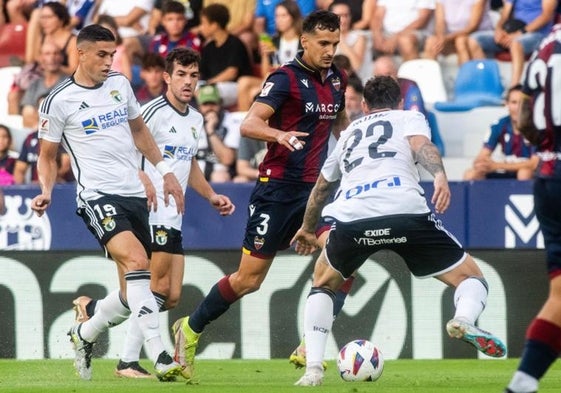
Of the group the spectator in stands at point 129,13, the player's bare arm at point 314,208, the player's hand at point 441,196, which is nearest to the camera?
the player's hand at point 441,196

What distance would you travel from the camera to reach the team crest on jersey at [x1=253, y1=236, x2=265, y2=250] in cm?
987

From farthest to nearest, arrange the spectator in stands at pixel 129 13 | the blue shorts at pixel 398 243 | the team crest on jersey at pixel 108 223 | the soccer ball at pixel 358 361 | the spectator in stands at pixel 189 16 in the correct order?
the spectator in stands at pixel 129 13 < the spectator in stands at pixel 189 16 < the team crest on jersey at pixel 108 223 < the soccer ball at pixel 358 361 < the blue shorts at pixel 398 243

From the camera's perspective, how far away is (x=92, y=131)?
9.75 metres

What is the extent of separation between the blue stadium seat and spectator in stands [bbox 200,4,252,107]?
2.40 m

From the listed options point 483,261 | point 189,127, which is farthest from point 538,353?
point 483,261

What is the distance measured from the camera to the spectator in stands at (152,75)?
1539 cm

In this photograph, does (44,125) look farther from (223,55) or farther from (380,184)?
(223,55)

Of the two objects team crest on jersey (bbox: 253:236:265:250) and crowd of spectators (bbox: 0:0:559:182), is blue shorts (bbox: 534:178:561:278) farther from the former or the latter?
crowd of spectators (bbox: 0:0:559:182)

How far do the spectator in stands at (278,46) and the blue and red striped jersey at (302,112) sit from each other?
5.48 metres

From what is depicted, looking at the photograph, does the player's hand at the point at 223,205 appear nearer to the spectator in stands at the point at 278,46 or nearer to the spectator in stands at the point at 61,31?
the spectator in stands at the point at 278,46

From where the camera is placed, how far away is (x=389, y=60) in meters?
15.4

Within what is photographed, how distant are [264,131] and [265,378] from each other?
1935 millimetres

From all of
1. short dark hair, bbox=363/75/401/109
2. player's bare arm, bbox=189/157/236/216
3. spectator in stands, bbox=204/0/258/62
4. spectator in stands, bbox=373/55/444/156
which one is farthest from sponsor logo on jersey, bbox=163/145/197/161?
spectator in stands, bbox=204/0/258/62

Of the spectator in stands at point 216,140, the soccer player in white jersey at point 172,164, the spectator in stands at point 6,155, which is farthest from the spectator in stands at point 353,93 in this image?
the spectator in stands at point 6,155
